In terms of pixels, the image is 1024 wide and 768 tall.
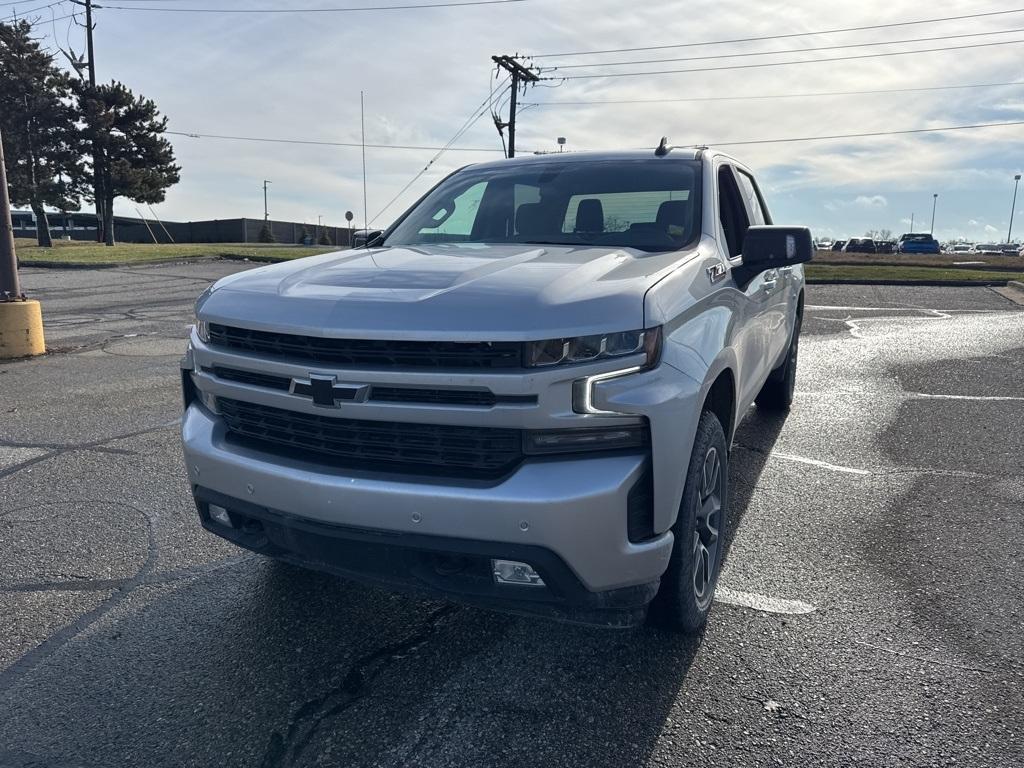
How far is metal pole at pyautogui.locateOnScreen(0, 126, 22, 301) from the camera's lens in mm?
8648

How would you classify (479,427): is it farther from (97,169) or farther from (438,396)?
(97,169)

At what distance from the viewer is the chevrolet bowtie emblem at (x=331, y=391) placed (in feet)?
8.25

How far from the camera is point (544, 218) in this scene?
13.0 feet

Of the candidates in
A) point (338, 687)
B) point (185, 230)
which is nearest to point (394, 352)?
point (338, 687)

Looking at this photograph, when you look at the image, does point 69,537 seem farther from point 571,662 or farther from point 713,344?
point 713,344

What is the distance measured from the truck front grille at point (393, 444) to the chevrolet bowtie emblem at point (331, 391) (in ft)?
0.24

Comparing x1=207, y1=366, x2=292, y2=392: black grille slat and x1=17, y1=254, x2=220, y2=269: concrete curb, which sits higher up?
x1=207, y1=366, x2=292, y2=392: black grille slat

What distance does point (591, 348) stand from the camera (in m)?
2.41

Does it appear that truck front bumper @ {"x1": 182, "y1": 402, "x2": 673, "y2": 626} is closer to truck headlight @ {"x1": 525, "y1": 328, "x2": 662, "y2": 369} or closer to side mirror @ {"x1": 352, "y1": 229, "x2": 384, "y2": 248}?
truck headlight @ {"x1": 525, "y1": 328, "x2": 662, "y2": 369}

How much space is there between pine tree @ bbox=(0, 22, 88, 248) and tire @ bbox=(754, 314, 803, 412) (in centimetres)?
4067

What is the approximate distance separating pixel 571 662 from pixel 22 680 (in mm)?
1917

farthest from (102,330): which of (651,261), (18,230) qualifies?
(18,230)

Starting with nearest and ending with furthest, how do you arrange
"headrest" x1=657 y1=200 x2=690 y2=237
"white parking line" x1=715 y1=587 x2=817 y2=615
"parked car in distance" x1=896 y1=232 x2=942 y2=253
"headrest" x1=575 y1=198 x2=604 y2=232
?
1. "white parking line" x1=715 y1=587 x2=817 y2=615
2. "headrest" x1=657 y1=200 x2=690 y2=237
3. "headrest" x1=575 y1=198 x2=604 y2=232
4. "parked car in distance" x1=896 y1=232 x2=942 y2=253

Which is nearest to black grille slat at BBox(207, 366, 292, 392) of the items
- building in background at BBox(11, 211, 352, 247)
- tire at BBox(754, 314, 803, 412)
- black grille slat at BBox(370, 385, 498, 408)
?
black grille slat at BBox(370, 385, 498, 408)
